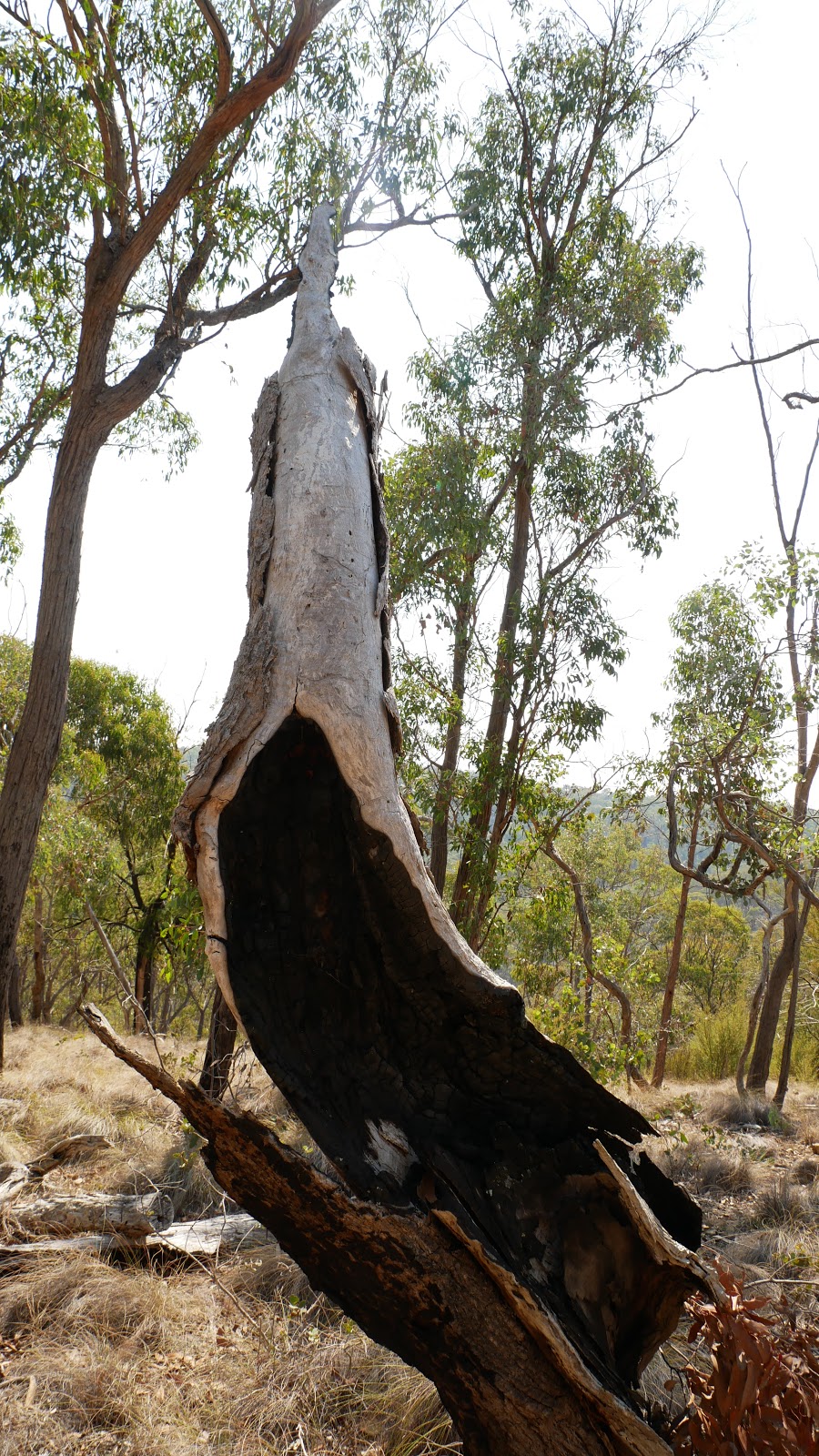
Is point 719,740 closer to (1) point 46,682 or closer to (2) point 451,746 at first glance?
(2) point 451,746

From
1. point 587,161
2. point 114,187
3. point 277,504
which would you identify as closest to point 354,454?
point 277,504

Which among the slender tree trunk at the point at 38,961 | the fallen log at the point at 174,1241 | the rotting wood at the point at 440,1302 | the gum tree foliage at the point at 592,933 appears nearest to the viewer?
the rotting wood at the point at 440,1302

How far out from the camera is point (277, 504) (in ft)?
6.39

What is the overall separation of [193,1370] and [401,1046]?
164 centimetres

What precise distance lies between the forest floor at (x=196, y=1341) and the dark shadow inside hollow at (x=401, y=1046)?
271 mm

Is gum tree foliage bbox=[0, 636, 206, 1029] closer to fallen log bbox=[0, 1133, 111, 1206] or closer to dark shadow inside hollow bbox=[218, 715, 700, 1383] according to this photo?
fallen log bbox=[0, 1133, 111, 1206]

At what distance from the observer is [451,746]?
24.9ft

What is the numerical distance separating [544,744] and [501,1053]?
4.37 meters

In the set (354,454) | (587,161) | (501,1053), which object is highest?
(587,161)

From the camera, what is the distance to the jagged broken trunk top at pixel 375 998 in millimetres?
1502

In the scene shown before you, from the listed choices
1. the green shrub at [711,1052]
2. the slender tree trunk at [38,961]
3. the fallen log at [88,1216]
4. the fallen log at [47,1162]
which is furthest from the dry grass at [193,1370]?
the slender tree trunk at [38,961]

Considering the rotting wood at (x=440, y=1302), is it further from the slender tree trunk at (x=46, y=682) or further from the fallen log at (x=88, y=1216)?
the slender tree trunk at (x=46, y=682)

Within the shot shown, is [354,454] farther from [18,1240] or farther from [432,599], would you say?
[432,599]

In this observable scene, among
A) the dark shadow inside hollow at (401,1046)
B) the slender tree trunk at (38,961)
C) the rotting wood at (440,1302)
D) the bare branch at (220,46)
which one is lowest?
the slender tree trunk at (38,961)
